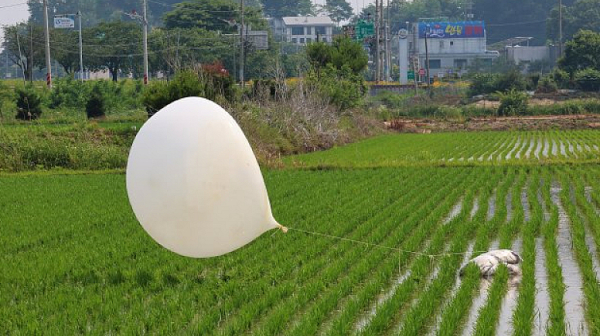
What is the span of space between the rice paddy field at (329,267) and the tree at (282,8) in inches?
Answer: 4849

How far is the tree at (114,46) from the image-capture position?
7075 cm

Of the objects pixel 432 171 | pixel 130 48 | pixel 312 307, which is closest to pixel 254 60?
pixel 130 48

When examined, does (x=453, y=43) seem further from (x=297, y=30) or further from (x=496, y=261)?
(x=496, y=261)

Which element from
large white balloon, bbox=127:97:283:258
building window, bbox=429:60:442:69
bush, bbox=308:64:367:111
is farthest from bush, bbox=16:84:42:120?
building window, bbox=429:60:442:69

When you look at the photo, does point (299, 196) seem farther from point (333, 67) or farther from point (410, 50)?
point (410, 50)

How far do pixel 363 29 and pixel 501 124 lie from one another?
30.1m

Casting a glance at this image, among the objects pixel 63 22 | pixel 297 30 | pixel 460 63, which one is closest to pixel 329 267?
pixel 63 22

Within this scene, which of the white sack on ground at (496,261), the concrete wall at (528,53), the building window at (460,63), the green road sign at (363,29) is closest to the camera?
the white sack on ground at (496,261)

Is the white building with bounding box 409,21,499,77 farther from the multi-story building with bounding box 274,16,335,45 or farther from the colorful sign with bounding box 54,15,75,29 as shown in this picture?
the colorful sign with bounding box 54,15,75,29

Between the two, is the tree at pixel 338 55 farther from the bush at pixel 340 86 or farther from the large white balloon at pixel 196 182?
the large white balloon at pixel 196 182

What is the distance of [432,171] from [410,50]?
76399 mm

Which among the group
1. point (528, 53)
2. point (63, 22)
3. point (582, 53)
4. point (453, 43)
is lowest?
point (582, 53)

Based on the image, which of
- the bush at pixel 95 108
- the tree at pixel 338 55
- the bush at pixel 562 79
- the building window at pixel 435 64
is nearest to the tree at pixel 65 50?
the tree at pixel 338 55

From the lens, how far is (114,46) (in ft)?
232
